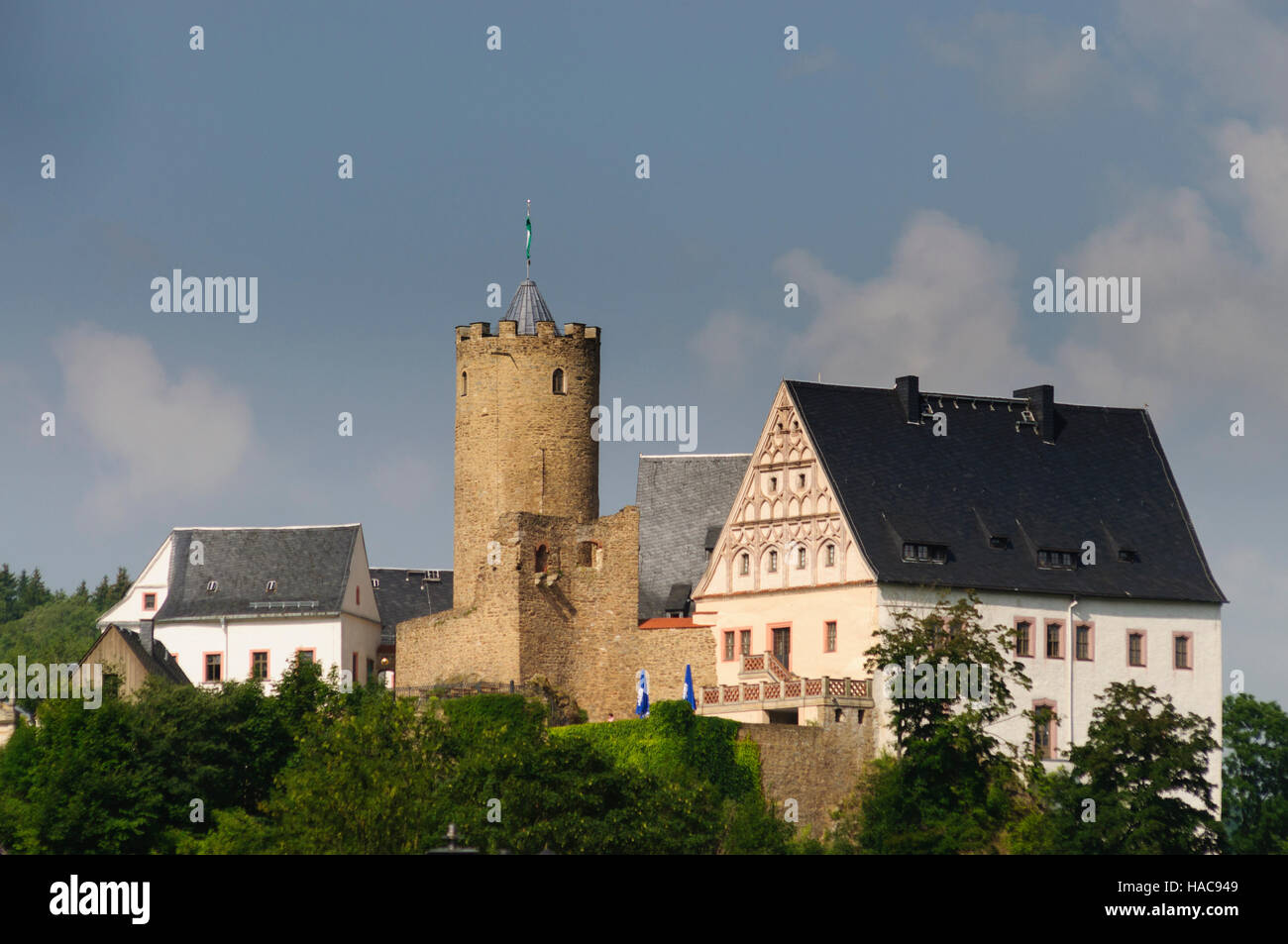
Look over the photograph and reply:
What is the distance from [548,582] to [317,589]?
13911mm

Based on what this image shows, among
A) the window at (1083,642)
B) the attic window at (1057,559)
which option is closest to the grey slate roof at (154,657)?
the attic window at (1057,559)

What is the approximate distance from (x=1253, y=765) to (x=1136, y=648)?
1514cm

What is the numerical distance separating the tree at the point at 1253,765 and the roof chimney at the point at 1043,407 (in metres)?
13.6

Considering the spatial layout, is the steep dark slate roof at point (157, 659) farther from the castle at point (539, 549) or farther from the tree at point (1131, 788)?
the tree at point (1131, 788)

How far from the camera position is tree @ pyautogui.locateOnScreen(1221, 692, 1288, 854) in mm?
81938

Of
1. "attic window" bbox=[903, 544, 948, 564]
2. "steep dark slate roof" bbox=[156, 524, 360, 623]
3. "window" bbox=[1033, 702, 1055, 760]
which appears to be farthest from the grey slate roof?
"window" bbox=[1033, 702, 1055, 760]

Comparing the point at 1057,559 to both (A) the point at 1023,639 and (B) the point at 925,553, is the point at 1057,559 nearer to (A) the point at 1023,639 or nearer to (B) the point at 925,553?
(A) the point at 1023,639

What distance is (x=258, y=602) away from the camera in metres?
86.4

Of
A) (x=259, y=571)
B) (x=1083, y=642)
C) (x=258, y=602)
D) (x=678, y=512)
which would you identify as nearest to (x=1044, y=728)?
(x=1083, y=642)

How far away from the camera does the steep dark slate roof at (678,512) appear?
78000 millimetres

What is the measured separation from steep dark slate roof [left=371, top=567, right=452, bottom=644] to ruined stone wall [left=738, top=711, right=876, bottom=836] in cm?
2725

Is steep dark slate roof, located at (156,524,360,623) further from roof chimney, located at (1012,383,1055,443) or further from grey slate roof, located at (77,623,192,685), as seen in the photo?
roof chimney, located at (1012,383,1055,443)
